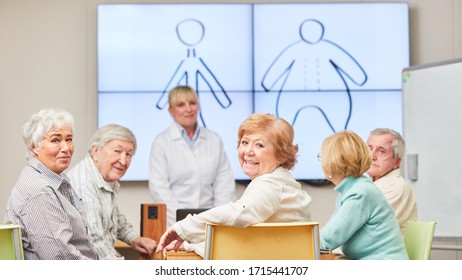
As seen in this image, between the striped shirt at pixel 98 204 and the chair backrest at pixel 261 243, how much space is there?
1.02 m

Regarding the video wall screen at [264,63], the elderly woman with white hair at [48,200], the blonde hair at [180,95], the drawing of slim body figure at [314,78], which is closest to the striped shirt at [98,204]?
the elderly woman with white hair at [48,200]

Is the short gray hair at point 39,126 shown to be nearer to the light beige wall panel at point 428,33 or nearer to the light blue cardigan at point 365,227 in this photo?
the light blue cardigan at point 365,227

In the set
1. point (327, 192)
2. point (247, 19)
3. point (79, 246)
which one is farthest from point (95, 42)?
point (79, 246)

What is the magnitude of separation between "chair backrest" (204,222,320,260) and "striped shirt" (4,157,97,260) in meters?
0.51

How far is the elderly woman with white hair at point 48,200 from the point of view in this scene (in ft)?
9.21

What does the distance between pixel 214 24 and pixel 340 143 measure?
12.2ft

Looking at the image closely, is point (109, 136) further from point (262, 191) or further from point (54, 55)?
point (54, 55)

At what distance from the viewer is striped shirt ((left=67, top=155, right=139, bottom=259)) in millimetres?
3613

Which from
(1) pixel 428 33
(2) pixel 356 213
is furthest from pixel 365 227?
(1) pixel 428 33

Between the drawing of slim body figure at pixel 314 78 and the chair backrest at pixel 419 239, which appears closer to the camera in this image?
the chair backrest at pixel 419 239

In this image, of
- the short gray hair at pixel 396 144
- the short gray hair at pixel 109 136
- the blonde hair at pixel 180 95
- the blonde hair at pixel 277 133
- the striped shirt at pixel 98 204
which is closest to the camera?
the blonde hair at pixel 277 133

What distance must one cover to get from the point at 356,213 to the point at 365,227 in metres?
0.08

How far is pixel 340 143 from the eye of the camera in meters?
3.10

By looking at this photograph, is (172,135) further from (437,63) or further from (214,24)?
(437,63)
